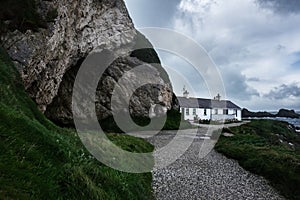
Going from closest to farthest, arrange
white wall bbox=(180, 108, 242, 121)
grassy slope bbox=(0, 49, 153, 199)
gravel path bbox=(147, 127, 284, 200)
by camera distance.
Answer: grassy slope bbox=(0, 49, 153, 199), gravel path bbox=(147, 127, 284, 200), white wall bbox=(180, 108, 242, 121)

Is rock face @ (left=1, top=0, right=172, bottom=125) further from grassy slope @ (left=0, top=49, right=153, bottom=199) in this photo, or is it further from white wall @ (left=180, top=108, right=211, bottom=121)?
white wall @ (left=180, top=108, right=211, bottom=121)

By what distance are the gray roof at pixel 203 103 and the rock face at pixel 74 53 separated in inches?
962

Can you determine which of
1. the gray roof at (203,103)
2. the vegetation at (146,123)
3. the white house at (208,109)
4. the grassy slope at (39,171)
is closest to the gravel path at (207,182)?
the grassy slope at (39,171)

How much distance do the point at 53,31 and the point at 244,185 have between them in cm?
1721

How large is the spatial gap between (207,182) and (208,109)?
6642 cm

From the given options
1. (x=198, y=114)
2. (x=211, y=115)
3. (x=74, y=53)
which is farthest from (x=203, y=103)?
(x=74, y=53)

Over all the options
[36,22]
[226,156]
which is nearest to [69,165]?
[36,22]

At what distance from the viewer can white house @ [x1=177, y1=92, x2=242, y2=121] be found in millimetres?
76688

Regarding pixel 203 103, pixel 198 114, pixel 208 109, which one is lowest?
pixel 198 114

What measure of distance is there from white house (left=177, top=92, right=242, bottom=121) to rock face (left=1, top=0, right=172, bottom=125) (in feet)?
83.7

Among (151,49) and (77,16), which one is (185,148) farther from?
(151,49)

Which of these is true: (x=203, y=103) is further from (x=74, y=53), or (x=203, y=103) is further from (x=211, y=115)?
(x=74, y=53)

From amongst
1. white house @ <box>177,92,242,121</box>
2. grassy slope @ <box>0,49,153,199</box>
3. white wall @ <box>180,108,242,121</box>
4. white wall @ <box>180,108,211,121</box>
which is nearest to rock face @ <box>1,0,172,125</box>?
grassy slope @ <box>0,49,153,199</box>

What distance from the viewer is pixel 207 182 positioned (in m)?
17.8
